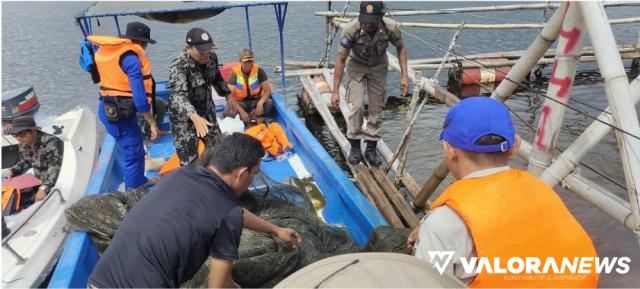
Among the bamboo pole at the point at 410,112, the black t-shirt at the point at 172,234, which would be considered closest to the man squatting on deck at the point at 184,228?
the black t-shirt at the point at 172,234

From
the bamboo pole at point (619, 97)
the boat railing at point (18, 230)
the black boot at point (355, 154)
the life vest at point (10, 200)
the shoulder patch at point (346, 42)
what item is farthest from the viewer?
the black boot at point (355, 154)

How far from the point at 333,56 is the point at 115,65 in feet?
36.4

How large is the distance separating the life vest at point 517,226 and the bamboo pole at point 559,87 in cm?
165

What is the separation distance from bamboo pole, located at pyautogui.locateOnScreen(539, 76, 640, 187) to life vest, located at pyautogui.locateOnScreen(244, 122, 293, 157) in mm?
3848

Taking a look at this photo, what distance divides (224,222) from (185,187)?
0.89 ft

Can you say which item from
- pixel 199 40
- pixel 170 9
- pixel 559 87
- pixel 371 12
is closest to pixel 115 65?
pixel 199 40

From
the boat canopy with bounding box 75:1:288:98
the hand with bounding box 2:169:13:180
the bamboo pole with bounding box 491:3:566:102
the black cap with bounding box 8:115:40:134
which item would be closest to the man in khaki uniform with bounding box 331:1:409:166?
the bamboo pole with bounding box 491:3:566:102

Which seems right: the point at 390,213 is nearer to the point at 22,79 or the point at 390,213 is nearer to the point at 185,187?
the point at 185,187

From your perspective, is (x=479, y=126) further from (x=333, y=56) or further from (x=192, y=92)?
(x=333, y=56)

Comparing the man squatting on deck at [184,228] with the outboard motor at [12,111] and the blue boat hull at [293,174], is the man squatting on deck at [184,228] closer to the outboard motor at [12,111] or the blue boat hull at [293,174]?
the blue boat hull at [293,174]

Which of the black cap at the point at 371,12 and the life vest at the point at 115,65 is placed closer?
the life vest at the point at 115,65

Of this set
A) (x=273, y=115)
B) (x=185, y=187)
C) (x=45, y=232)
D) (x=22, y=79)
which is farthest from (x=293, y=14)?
(x=185, y=187)

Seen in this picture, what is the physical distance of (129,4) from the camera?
682cm

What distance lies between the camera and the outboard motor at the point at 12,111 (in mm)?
6613
